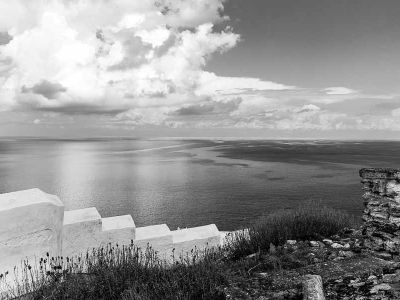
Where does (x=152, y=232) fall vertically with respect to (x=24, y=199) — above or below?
below

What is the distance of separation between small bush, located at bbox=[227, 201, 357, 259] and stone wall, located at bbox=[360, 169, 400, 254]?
156cm

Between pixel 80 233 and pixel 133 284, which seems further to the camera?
pixel 80 233

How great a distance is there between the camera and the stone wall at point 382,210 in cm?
709

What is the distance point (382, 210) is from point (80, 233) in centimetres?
669

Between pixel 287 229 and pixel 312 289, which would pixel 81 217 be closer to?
pixel 287 229

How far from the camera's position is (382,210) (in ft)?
23.9

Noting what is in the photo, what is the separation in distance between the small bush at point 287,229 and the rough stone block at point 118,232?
2514mm

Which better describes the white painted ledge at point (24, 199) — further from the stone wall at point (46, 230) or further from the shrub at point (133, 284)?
the shrub at point (133, 284)

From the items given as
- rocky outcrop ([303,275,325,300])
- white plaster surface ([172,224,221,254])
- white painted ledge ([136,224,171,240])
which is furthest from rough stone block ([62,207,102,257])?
rocky outcrop ([303,275,325,300])

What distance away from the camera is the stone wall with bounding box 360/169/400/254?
7086 mm

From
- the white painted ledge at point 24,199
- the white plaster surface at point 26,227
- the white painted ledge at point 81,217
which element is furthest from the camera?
the white painted ledge at point 81,217

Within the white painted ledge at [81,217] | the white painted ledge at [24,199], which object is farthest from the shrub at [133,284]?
the white painted ledge at [81,217]

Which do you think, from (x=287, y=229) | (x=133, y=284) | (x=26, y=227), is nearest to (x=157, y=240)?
(x=287, y=229)

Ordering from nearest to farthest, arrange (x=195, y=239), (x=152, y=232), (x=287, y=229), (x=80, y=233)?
(x=80, y=233) < (x=287, y=229) < (x=152, y=232) < (x=195, y=239)
